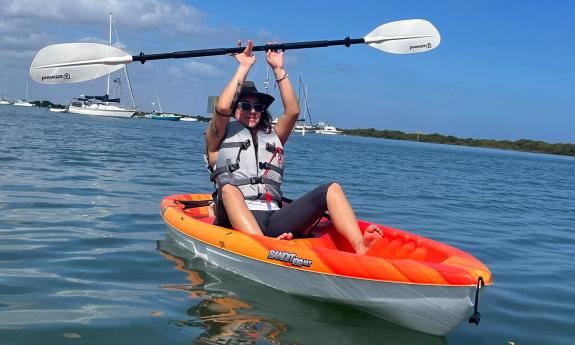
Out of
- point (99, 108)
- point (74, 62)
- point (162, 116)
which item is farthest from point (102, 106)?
point (74, 62)

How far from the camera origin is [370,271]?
374 cm

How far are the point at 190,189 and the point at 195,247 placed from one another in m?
5.15

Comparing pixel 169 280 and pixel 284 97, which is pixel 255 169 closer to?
pixel 284 97

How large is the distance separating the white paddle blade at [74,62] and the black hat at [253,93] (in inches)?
84.5

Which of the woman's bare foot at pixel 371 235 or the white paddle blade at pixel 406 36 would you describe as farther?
the white paddle blade at pixel 406 36

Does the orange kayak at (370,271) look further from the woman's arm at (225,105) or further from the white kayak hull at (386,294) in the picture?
the woman's arm at (225,105)

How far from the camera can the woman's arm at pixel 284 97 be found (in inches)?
210

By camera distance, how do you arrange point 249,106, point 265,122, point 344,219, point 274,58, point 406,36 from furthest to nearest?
1. point 406,36
2. point 274,58
3. point 265,122
4. point 249,106
5. point 344,219

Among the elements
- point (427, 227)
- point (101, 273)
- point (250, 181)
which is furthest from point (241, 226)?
point (427, 227)

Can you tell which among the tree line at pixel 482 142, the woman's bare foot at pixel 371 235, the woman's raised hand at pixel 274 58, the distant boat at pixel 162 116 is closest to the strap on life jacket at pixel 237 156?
the woman's raised hand at pixel 274 58

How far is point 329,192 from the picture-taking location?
14.9 ft

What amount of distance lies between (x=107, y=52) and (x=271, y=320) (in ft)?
13.9

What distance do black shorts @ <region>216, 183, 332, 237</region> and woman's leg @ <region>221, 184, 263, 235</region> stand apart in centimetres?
14

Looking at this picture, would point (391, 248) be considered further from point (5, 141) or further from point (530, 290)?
point (5, 141)
